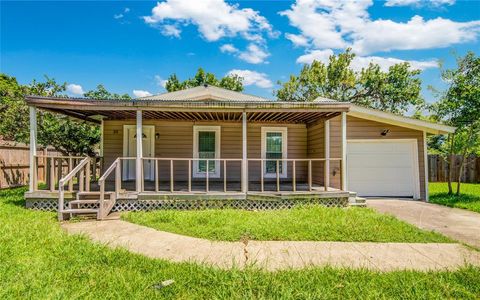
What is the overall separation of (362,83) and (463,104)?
14922 millimetres

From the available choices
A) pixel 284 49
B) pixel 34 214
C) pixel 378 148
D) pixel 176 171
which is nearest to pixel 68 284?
pixel 34 214

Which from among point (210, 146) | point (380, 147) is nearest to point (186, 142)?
point (210, 146)

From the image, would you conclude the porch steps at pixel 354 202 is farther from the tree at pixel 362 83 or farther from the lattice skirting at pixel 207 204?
the tree at pixel 362 83

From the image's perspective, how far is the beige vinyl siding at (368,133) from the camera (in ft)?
32.5

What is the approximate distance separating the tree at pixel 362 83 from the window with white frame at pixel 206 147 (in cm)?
1579

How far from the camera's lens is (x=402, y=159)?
999 centimetres

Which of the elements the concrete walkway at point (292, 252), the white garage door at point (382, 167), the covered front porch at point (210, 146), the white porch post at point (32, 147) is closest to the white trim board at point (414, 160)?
the white garage door at point (382, 167)

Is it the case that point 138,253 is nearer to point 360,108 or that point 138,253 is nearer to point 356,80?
point 360,108

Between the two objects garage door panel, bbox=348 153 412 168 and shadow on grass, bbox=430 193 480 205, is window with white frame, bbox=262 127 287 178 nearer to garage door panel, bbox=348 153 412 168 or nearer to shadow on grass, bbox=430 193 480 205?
garage door panel, bbox=348 153 412 168

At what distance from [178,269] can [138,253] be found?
3.13 ft

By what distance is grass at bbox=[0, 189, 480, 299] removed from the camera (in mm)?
2904

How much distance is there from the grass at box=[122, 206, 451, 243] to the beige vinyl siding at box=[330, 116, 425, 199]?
3459mm

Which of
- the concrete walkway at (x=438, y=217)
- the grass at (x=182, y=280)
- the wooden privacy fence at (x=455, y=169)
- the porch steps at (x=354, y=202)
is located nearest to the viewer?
the grass at (x=182, y=280)

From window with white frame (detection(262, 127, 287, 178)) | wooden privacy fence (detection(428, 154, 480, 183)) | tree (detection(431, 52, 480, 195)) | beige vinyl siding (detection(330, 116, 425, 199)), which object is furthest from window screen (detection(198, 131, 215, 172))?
wooden privacy fence (detection(428, 154, 480, 183))
